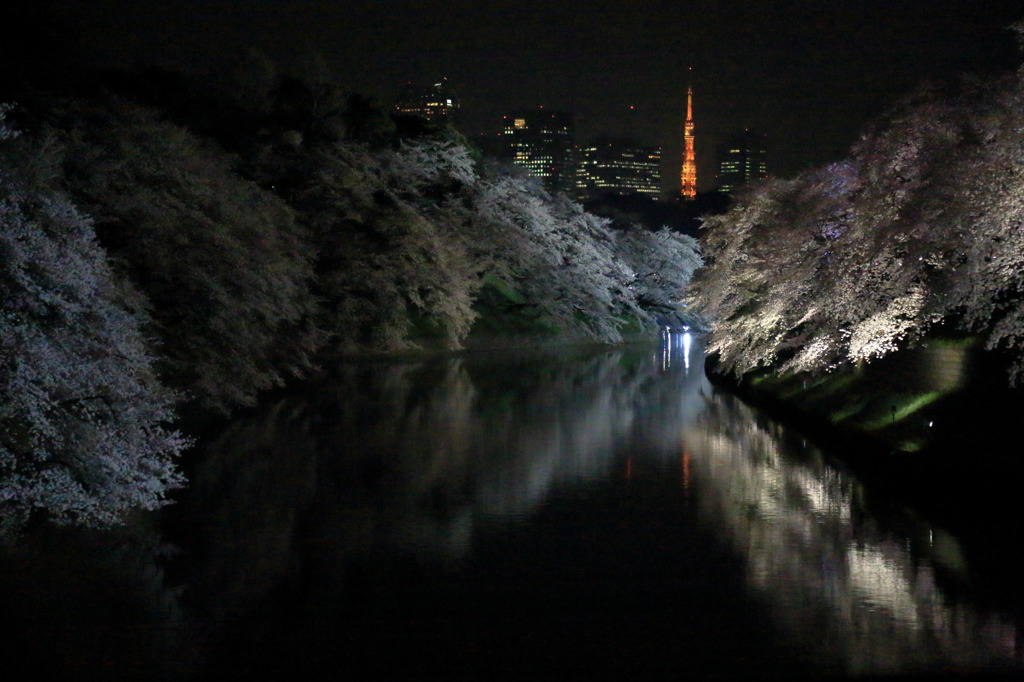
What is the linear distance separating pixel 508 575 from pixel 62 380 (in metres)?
5.07

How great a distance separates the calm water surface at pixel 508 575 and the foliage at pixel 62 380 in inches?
22.6

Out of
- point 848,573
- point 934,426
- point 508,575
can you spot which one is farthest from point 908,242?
point 508,575

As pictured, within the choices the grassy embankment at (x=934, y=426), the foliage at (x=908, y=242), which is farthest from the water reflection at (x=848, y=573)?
the foliage at (x=908, y=242)

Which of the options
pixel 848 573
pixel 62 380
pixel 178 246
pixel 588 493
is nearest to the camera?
pixel 848 573

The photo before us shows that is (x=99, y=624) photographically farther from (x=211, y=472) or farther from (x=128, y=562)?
(x=211, y=472)

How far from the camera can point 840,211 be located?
24.0 meters

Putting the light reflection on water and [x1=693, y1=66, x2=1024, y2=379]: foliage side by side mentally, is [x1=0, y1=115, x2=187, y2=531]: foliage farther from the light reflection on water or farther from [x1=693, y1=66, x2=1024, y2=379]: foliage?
[x1=693, y1=66, x2=1024, y2=379]: foliage

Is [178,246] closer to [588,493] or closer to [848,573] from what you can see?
[588,493]

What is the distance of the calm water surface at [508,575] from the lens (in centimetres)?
752

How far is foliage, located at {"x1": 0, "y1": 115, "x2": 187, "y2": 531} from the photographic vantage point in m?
10.7

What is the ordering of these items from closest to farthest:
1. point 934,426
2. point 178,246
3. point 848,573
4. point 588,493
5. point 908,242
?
1. point 848,573
2. point 588,493
3. point 934,426
4. point 908,242
5. point 178,246

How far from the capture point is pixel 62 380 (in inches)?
434

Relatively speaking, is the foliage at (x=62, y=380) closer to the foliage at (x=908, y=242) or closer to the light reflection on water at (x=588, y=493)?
the light reflection on water at (x=588, y=493)

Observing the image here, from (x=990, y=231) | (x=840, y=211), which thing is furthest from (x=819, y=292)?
(x=990, y=231)
